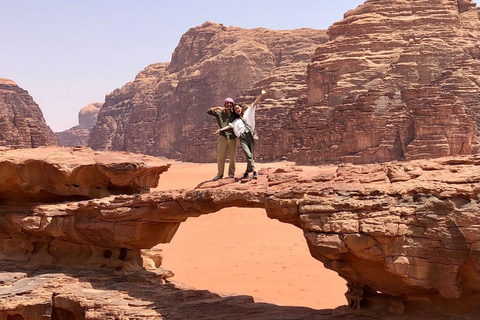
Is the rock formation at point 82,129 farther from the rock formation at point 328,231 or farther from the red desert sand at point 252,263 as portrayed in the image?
the rock formation at point 328,231

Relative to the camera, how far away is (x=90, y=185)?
11.3 metres

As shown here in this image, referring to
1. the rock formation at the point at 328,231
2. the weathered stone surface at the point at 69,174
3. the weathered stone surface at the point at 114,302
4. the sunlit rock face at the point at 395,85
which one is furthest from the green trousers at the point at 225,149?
the sunlit rock face at the point at 395,85

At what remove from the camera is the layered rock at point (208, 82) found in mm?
78375

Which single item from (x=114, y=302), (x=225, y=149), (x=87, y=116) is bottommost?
(x=114, y=302)

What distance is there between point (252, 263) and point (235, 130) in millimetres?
7882

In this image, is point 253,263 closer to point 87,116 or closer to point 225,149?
point 225,149

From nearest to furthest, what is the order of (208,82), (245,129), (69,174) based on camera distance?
(245,129) → (69,174) → (208,82)

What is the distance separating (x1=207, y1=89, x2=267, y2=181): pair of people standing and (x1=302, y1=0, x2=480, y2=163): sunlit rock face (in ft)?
127

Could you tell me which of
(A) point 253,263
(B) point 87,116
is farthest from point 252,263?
(B) point 87,116

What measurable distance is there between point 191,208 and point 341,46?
53549 mm

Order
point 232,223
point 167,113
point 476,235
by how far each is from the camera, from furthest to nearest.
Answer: point 167,113 < point 232,223 < point 476,235

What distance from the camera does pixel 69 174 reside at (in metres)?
10.6

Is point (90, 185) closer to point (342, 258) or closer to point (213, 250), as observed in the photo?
point (342, 258)

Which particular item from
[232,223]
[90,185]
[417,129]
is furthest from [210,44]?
[90,185]
